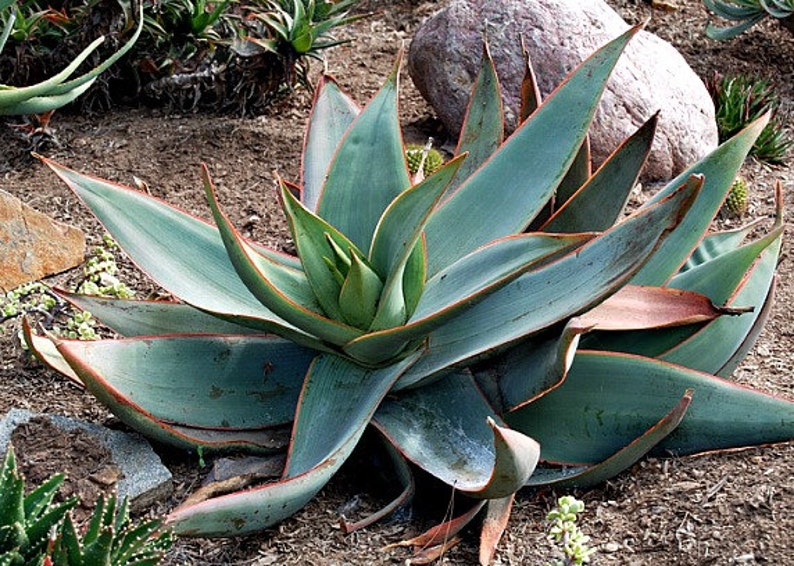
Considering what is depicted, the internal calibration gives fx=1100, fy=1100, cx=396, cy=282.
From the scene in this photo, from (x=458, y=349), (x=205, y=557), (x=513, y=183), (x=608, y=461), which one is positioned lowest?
(x=205, y=557)

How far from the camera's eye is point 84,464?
106 inches

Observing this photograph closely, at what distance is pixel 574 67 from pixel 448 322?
2.19 meters

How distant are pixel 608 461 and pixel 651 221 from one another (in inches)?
23.5

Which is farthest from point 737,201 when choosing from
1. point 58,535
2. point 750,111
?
point 58,535

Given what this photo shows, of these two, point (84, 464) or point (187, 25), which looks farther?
point (187, 25)

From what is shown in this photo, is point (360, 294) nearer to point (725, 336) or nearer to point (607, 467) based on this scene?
point (607, 467)

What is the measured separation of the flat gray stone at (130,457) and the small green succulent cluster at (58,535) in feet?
1.31

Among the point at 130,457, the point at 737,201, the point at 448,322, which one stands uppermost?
the point at 448,322

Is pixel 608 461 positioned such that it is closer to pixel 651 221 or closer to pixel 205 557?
pixel 651 221

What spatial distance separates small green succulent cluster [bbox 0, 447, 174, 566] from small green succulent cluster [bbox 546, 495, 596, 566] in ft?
2.75

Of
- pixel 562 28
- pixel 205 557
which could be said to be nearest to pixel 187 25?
pixel 562 28

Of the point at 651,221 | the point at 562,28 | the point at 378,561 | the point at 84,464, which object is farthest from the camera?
the point at 562,28

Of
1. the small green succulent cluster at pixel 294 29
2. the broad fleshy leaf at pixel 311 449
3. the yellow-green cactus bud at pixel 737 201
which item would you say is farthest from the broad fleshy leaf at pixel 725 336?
the small green succulent cluster at pixel 294 29

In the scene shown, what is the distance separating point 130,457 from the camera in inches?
107
